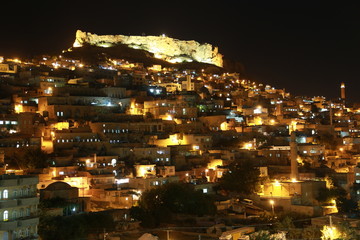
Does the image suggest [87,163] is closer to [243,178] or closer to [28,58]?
[243,178]

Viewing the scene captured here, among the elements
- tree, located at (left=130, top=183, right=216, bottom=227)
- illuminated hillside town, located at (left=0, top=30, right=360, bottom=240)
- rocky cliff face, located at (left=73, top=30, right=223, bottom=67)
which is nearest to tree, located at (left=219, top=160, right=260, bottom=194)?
illuminated hillside town, located at (left=0, top=30, right=360, bottom=240)

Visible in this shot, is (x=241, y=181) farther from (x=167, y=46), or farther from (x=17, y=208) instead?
(x=167, y=46)

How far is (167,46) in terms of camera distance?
8762 centimetres

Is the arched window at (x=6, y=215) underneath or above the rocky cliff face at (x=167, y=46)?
underneath

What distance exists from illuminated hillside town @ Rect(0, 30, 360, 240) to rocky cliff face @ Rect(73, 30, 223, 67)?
24805 mm

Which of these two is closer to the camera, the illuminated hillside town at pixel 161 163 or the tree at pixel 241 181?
the illuminated hillside town at pixel 161 163

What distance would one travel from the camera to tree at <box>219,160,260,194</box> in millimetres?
31141

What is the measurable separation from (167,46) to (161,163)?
56.8 meters

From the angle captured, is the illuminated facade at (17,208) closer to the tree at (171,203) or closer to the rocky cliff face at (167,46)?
the tree at (171,203)

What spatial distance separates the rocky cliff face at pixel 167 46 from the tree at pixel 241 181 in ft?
179

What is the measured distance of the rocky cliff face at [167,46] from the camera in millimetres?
82500

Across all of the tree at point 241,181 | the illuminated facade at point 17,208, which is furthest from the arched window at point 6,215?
the tree at point 241,181

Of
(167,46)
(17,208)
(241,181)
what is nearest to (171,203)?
(241,181)

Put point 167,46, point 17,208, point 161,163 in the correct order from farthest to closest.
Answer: point 167,46 → point 161,163 → point 17,208
